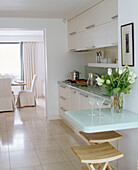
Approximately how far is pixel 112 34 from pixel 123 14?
941mm

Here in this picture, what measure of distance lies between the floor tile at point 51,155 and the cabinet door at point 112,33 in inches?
71.9

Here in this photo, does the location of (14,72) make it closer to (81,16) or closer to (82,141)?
(81,16)

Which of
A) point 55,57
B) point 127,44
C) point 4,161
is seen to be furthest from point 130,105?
point 55,57

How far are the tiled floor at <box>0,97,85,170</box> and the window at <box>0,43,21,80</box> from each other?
382 cm

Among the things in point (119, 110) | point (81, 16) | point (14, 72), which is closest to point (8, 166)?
point (119, 110)

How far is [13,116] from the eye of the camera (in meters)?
6.71

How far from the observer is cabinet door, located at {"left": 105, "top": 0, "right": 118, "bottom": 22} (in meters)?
3.63

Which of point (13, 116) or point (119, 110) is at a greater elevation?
point (119, 110)

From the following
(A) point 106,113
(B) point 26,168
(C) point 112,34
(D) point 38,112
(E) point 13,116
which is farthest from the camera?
(D) point 38,112

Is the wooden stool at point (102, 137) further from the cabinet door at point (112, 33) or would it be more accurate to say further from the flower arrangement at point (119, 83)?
the cabinet door at point (112, 33)

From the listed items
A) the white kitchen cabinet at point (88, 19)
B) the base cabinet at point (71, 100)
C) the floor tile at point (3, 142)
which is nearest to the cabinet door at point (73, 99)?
the base cabinet at point (71, 100)

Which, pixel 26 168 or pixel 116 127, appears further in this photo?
pixel 26 168

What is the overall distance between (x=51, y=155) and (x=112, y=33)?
6.67 feet

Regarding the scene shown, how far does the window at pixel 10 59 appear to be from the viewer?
33.2 ft
